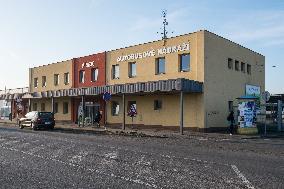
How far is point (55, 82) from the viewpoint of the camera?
42875mm

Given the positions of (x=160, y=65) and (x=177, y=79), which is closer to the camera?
(x=177, y=79)

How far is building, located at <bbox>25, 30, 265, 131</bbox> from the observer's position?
88.1 ft

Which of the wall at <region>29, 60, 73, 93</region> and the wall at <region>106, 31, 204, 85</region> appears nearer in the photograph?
the wall at <region>106, 31, 204, 85</region>

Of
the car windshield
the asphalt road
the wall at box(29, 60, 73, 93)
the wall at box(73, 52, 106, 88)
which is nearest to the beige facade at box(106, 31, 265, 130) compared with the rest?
the wall at box(73, 52, 106, 88)

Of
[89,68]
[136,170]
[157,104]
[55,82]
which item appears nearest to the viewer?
[136,170]

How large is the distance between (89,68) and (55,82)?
7391 millimetres

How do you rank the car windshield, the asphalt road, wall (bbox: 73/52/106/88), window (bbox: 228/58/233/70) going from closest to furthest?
the asphalt road
window (bbox: 228/58/233/70)
the car windshield
wall (bbox: 73/52/106/88)

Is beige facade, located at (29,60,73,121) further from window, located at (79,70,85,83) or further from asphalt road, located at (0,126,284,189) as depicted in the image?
asphalt road, located at (0,126,284,189)

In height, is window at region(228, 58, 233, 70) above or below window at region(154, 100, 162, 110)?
above

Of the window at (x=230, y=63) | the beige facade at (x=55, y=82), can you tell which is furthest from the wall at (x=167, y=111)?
the beige facade at (x=55, y=82)

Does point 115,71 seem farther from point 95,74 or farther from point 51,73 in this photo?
point 51,73

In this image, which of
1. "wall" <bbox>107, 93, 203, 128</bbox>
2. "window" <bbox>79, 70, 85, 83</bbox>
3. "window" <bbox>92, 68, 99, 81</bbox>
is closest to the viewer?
"wall" <bbox>107, 93, 203, 128</bbox>

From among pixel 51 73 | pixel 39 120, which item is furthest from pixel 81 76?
pixel 39 120

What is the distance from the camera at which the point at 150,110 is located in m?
30.5
